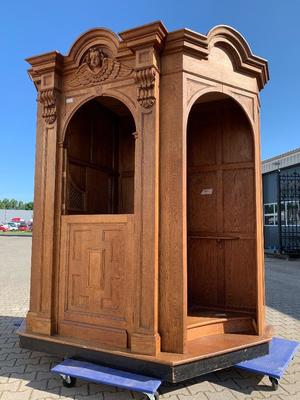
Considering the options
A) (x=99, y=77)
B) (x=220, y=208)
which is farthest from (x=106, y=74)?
(x=220, y=208)

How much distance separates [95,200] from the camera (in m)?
4.55

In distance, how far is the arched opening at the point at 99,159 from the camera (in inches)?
161

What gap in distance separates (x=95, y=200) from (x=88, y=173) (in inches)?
15.4

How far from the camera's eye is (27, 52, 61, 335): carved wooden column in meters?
3.62

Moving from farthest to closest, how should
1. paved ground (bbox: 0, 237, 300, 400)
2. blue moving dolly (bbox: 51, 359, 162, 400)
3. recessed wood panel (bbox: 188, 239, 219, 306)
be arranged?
recessed wood panel (bbox: 188, 239, 219, 306), paved ground (bbox: 0, 237, 300, 400), blue moving dolly (bbox: 51, 359, 162, 400)

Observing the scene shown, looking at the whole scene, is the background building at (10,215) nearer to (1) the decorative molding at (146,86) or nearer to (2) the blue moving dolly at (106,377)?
(2) the blue moving dolly at (106,377)

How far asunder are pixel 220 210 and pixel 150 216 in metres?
1.62

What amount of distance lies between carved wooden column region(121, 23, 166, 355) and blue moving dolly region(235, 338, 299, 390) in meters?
0.94

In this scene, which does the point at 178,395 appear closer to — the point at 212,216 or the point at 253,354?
the point at 253,354

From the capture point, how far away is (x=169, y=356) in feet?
9.77

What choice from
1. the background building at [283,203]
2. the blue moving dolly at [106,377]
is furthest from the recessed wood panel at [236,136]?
the background building at [283,203]

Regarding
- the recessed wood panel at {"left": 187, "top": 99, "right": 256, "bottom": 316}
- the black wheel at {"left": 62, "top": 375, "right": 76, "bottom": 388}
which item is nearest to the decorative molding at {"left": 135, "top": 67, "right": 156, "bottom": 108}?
the recessed wood panel at {"left": 187, "top": 99, "right": 256, "bottom": 316}

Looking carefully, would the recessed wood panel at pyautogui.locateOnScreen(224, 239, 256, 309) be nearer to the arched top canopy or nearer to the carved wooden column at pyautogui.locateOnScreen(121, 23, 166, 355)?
the carved wooden column at pyautogui.locateOnScreen(121, 23, 166, 355)

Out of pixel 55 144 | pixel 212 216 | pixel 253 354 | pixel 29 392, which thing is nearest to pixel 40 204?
pixel 55 144
